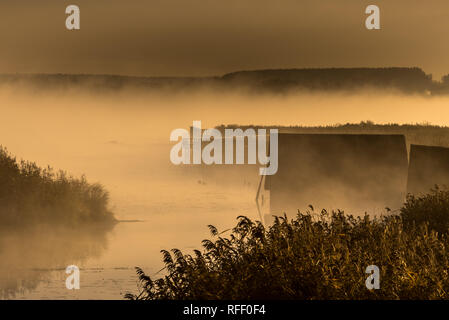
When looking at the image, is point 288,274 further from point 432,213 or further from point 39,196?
point 39,196

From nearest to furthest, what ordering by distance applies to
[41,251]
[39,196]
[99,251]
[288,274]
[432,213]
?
[288,274] → [432,213] → [99,251] → [41,251] → [39,196]

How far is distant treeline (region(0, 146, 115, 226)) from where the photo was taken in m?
49.9

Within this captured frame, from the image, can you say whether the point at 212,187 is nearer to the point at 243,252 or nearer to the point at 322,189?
the point at 322,189

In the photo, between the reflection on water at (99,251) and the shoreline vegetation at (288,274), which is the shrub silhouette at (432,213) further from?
the reflection on water at (99,251)

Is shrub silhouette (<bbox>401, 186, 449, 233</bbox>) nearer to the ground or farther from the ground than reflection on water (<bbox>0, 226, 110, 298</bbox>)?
farther from the ground

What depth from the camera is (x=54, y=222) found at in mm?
52562

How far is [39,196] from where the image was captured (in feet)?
169

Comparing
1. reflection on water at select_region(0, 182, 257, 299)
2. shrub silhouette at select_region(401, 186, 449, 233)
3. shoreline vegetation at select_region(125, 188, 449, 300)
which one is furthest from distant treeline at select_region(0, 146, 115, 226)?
shoreline vegetation at select_region(125, 188, 449, 300)

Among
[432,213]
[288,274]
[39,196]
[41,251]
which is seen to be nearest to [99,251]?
[41,251]

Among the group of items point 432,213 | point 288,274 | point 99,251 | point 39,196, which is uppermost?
point 39,196

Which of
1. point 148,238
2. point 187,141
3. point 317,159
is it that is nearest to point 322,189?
point 317,159

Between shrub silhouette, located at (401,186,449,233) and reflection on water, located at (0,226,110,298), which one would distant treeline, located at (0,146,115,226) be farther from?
shrub silhouette, located at (401,186,449,233)

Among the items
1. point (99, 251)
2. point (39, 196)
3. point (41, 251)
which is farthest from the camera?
point (39, 196)

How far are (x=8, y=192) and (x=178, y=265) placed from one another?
3391cm
